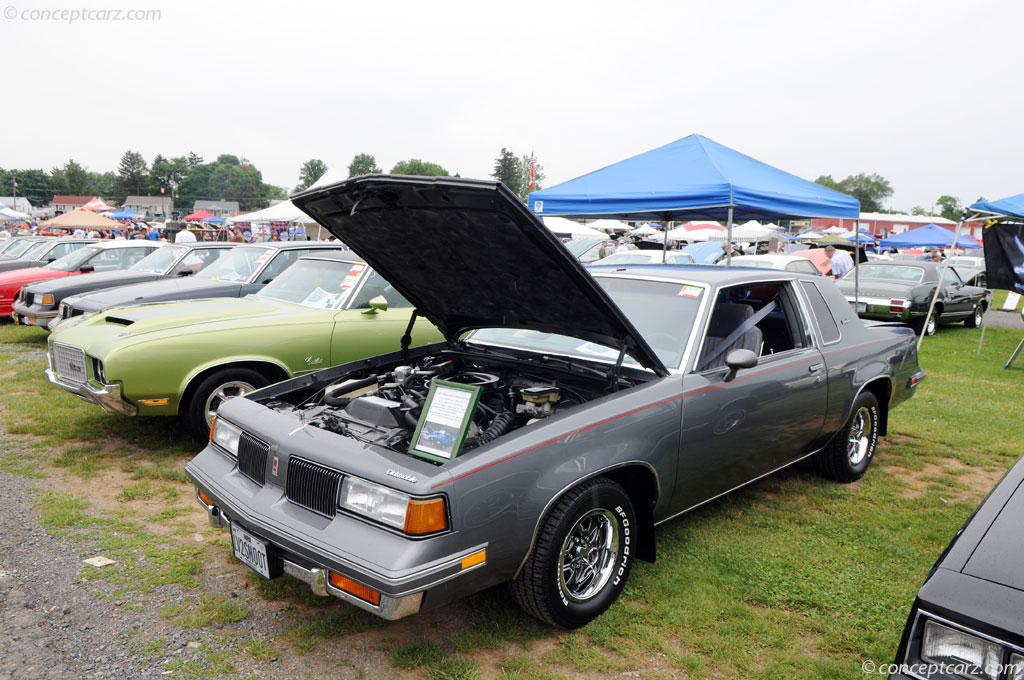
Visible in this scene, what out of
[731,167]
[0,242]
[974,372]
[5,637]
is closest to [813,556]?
[5,637]

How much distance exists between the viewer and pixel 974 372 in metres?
9.75

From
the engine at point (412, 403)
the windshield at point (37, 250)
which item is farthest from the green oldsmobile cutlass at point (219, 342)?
the windshield at point (37, 250)

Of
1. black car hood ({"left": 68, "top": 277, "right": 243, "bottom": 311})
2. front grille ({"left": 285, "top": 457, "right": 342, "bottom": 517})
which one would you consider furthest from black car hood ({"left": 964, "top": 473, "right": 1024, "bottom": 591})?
black car hood ({"left": 68, "top": 277, "right": 243, "bottom": 311})

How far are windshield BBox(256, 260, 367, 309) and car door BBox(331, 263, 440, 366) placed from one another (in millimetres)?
58

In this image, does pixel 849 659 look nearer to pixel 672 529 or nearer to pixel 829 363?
pixel 672 529

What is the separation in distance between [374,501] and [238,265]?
7021 millimetres

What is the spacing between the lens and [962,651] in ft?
6.07

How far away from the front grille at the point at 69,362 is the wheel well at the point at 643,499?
453 centimetres

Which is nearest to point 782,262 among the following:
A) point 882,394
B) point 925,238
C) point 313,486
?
point 882,394

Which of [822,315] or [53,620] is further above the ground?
[822,315]

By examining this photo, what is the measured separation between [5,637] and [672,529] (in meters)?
3.51

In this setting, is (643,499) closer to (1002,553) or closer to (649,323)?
(649,323)

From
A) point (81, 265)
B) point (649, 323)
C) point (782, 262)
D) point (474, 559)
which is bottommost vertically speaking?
point (474, 559)

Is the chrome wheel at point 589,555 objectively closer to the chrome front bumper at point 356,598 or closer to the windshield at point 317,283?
the chrome front bumper at point 356,598
